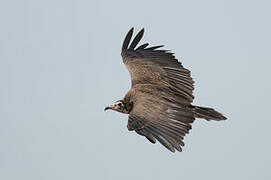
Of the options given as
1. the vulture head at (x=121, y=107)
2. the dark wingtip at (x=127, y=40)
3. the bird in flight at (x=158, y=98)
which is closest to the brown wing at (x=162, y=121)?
the bird in flight at (x=158, y=98)

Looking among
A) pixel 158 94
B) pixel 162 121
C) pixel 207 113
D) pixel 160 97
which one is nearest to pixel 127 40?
pixel 158 94

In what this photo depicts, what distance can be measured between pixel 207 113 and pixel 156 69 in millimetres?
1946

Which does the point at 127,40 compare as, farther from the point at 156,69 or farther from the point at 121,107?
the point at 121,107

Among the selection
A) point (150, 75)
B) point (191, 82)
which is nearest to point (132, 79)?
point (150, 75)

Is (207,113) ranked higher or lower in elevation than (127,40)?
lower

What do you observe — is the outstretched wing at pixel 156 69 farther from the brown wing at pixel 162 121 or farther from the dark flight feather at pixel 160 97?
the brown wing at pixel 162 121

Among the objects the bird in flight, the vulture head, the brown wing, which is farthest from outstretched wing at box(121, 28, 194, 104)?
the brown wing

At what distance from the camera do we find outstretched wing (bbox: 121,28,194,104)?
53.3ft

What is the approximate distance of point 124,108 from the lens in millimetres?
16578

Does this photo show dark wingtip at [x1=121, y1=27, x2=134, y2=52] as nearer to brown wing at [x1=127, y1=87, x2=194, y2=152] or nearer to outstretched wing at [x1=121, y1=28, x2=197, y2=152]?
outstretched wing at [x1=121, y1=28, x2=197, y2=152]

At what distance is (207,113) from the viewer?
15992 mm

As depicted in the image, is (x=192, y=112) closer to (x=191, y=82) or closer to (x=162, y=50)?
(x=191, y=82)

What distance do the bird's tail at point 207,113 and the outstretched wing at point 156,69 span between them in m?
0.27

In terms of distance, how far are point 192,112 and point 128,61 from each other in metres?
3.45
